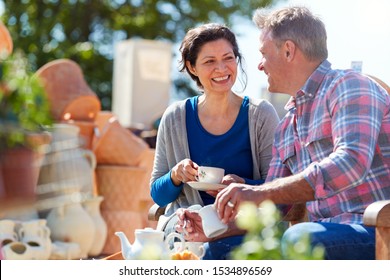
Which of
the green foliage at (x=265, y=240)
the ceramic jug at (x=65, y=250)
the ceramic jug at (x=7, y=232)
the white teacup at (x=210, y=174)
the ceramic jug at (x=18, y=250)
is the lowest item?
the ceramic jug at (x=65, y=250)

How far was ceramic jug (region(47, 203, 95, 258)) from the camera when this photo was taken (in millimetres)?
5746

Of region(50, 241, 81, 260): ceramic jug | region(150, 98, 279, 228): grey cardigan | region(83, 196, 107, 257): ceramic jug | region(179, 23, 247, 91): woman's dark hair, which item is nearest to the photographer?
region(150, 98, 279, 228): grey cardigan

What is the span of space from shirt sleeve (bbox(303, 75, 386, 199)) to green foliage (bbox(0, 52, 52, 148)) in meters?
3.17

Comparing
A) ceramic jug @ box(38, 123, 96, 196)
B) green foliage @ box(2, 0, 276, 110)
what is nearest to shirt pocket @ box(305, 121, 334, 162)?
ceramic jug @ box(38, 123, 96, 196)

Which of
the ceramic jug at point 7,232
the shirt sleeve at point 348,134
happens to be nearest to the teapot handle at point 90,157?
the ceramic jug at point 7,232

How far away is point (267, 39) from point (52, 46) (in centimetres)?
1534

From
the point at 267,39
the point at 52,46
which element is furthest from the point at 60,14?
the point at 267,39

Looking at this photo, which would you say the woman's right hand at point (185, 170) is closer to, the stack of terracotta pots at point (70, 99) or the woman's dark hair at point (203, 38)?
the woman's dark hair at point (203, 38)

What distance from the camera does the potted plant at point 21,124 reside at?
5.66 metres

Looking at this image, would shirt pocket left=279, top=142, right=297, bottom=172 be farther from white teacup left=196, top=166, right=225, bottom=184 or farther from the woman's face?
the woman's face

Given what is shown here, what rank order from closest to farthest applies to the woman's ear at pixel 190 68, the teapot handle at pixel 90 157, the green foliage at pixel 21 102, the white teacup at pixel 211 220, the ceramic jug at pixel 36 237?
the white teacup at pixel 211 220 < the woman's ear at pixel 190 68 < the ceramic jug at pixel 36 237 < the green foliage at pixel 21 102 < the teapot handle at pixel 90 157

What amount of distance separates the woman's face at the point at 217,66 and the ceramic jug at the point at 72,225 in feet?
8.64

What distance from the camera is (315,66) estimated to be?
2799 mm
